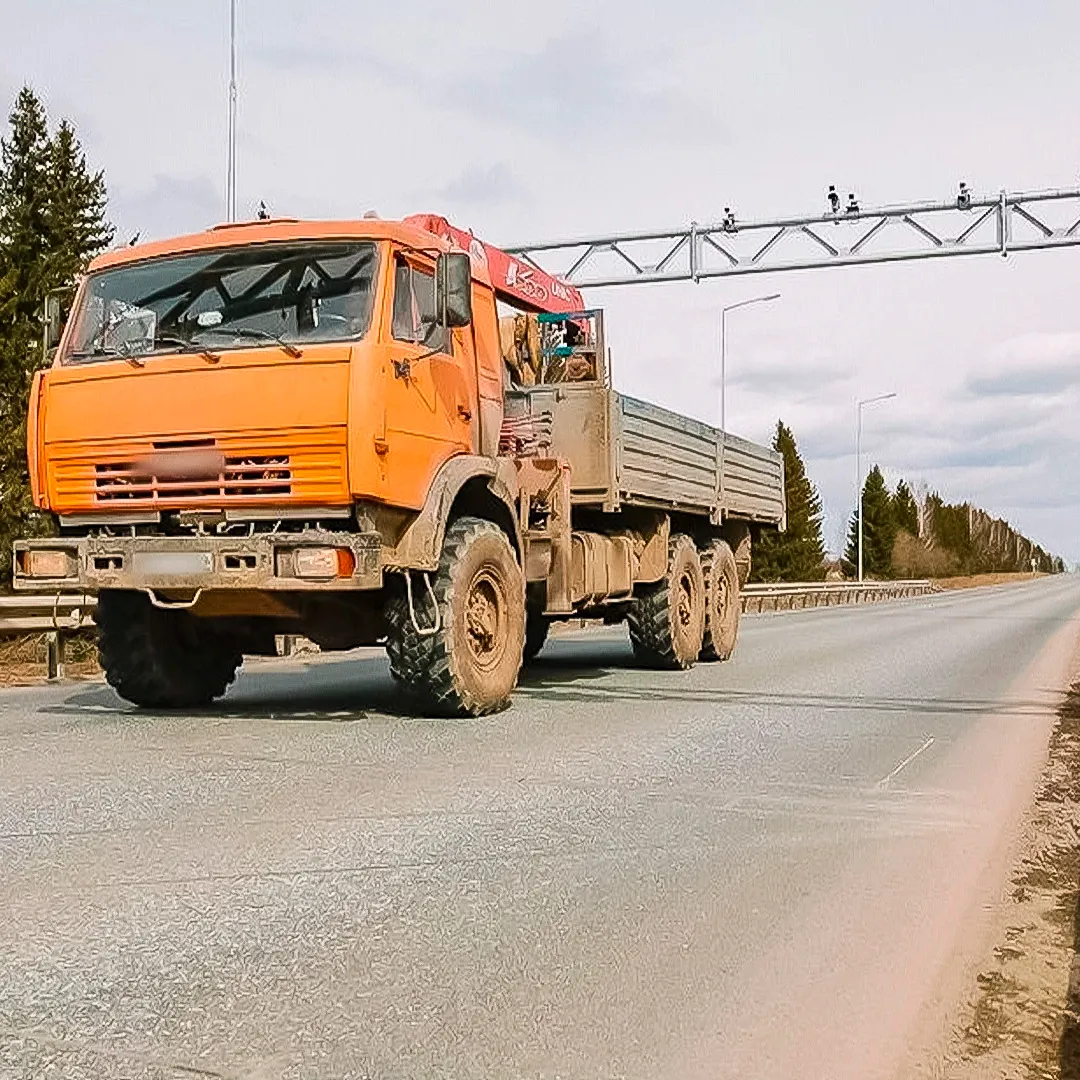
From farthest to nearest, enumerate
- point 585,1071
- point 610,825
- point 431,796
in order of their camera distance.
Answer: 1. point 431,796
2. point 610,825
3. point 585,1071

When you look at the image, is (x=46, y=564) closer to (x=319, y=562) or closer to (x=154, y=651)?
(x=154, y=651)

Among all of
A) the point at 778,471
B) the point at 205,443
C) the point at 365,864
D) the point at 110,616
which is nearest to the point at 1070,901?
the point at 365,864

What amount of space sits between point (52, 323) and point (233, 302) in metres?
1.34

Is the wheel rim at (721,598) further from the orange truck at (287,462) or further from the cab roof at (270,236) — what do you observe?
the cab roof at (270,236)

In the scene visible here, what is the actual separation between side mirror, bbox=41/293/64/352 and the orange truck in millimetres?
31

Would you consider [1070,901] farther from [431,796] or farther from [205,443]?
[205,443]

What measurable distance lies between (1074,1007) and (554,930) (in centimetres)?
146

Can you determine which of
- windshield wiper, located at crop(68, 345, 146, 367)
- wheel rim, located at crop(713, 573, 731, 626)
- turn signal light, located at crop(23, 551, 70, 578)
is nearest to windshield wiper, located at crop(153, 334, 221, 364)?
windshield wiper, located at crop(68, 345, 146, 367)

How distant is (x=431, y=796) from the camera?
6.12m

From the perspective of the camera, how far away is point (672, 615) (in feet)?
43.0

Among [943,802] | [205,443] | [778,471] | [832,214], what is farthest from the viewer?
[832,214]

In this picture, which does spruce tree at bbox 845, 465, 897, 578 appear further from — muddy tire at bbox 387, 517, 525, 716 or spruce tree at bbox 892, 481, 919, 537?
muddy tire at bbox 387, 517, 525, 716

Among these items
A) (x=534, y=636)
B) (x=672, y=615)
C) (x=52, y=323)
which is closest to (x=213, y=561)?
(x=52, y=323)

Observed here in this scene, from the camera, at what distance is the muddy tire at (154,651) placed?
919 cm
